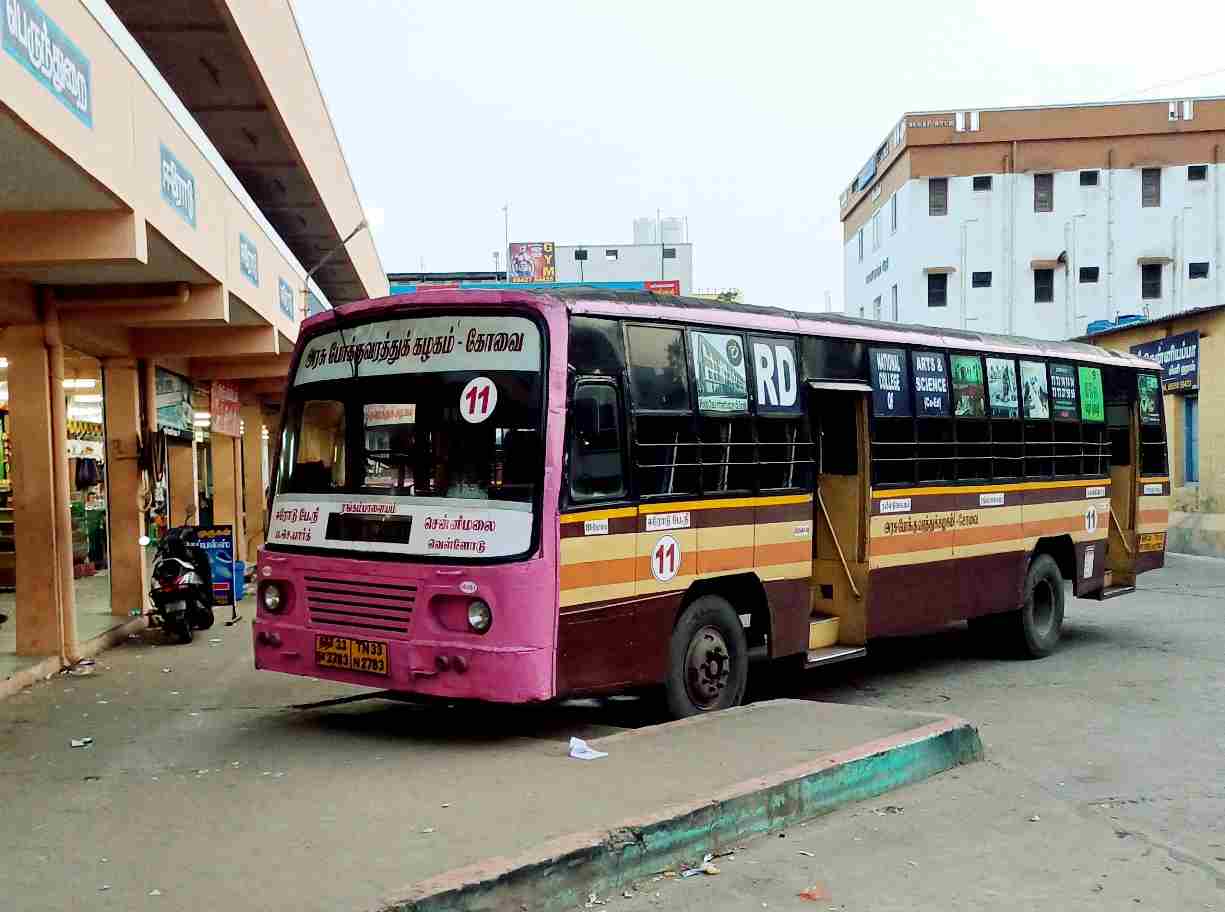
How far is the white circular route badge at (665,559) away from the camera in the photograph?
7.27 meters

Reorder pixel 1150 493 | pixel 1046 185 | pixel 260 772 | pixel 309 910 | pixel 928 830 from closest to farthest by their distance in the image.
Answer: pixel 309 910 < pixel 928 830 < pixel 260 772 < pixel 1150 493 < pixel 1046 185

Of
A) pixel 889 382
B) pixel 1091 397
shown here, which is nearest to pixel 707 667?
pixel 889 382

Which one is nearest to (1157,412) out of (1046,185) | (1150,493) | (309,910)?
(1150,493)

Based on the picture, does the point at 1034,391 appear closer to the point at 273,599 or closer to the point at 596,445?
the point at 596,445

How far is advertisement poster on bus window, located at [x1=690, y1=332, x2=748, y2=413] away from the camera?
7762mm

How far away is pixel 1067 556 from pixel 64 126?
32.7ft

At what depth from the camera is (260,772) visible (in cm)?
625

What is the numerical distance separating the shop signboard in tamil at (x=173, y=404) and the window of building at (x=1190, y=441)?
748 inches

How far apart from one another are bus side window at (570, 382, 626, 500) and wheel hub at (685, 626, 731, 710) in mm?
1342

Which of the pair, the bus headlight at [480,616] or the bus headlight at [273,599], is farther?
the bus headlight at [273,599]

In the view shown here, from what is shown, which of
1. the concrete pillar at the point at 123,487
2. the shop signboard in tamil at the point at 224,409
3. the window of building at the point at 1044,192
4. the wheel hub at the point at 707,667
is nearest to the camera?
the wheel hub at the point at 707,667

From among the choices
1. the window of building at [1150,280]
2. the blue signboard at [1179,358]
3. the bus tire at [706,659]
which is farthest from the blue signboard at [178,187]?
the window of building at [1150,280]

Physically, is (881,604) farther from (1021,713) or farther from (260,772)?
(260,772)

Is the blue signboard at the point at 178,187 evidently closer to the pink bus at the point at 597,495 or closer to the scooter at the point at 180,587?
the pink bus at the point at 597,495
